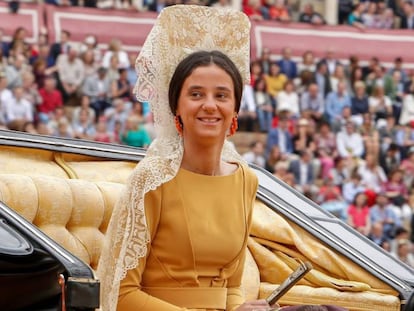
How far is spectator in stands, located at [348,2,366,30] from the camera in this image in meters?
23.8

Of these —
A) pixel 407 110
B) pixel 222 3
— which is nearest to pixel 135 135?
pixel 222 3

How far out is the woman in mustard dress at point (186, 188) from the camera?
185 inches

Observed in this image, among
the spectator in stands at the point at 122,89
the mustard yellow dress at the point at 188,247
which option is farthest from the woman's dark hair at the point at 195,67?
the spectator in stands at the point at 122,89

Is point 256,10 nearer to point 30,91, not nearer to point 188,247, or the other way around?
point 30,91

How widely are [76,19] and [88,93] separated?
4005mm

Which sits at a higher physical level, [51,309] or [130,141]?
[51,309]

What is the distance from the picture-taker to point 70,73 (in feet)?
54.0

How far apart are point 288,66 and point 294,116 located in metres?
1.66

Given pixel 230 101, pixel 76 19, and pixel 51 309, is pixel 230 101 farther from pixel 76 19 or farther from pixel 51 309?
pixel 76 19

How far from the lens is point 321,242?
6164mm

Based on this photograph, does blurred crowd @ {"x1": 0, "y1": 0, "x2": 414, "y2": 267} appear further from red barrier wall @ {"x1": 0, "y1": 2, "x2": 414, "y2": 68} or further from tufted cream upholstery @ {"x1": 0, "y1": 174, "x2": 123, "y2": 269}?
tufted cream upholstery @ {"x1": 0, "y1": 174, "x2": 123, "y2": 269}

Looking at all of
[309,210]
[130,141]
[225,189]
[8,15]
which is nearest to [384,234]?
[130,141]

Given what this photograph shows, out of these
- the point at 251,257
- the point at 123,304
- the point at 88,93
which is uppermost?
the point at 123,304

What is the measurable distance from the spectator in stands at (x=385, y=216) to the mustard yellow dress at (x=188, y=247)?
10248mm
